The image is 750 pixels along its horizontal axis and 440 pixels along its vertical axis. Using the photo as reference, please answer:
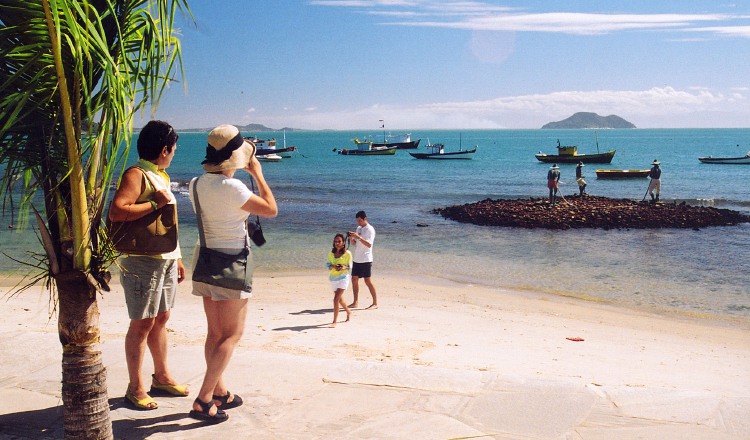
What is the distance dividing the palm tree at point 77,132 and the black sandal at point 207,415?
63 cm

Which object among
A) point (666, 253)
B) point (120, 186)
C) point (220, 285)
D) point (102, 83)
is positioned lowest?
point (666, 253)

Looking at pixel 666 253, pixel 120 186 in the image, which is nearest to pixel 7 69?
pixel 120 186

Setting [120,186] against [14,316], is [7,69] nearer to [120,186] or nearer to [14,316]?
[120,186]

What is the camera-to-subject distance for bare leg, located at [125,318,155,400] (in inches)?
156

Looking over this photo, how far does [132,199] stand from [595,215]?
24.7 m

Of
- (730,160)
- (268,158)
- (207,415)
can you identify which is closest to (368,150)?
(268,158)

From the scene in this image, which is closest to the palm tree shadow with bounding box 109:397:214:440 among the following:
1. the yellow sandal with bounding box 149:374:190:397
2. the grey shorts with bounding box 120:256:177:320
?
the yellow sandal with bounding box 149:374:190:397

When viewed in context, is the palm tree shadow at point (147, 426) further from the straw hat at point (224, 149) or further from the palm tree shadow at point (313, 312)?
the palm tree shadow at point (313, 312)

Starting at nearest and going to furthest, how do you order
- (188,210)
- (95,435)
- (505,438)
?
(95,435) < (505,438) < (188,210)

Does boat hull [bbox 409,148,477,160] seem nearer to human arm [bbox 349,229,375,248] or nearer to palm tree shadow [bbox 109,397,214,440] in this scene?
human arm [bbox 349,229,375,248]

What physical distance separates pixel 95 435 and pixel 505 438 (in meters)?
2.09

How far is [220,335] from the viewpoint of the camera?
152 inches

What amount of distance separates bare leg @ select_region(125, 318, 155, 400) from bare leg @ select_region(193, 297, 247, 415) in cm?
40

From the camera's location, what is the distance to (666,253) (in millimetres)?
19891
